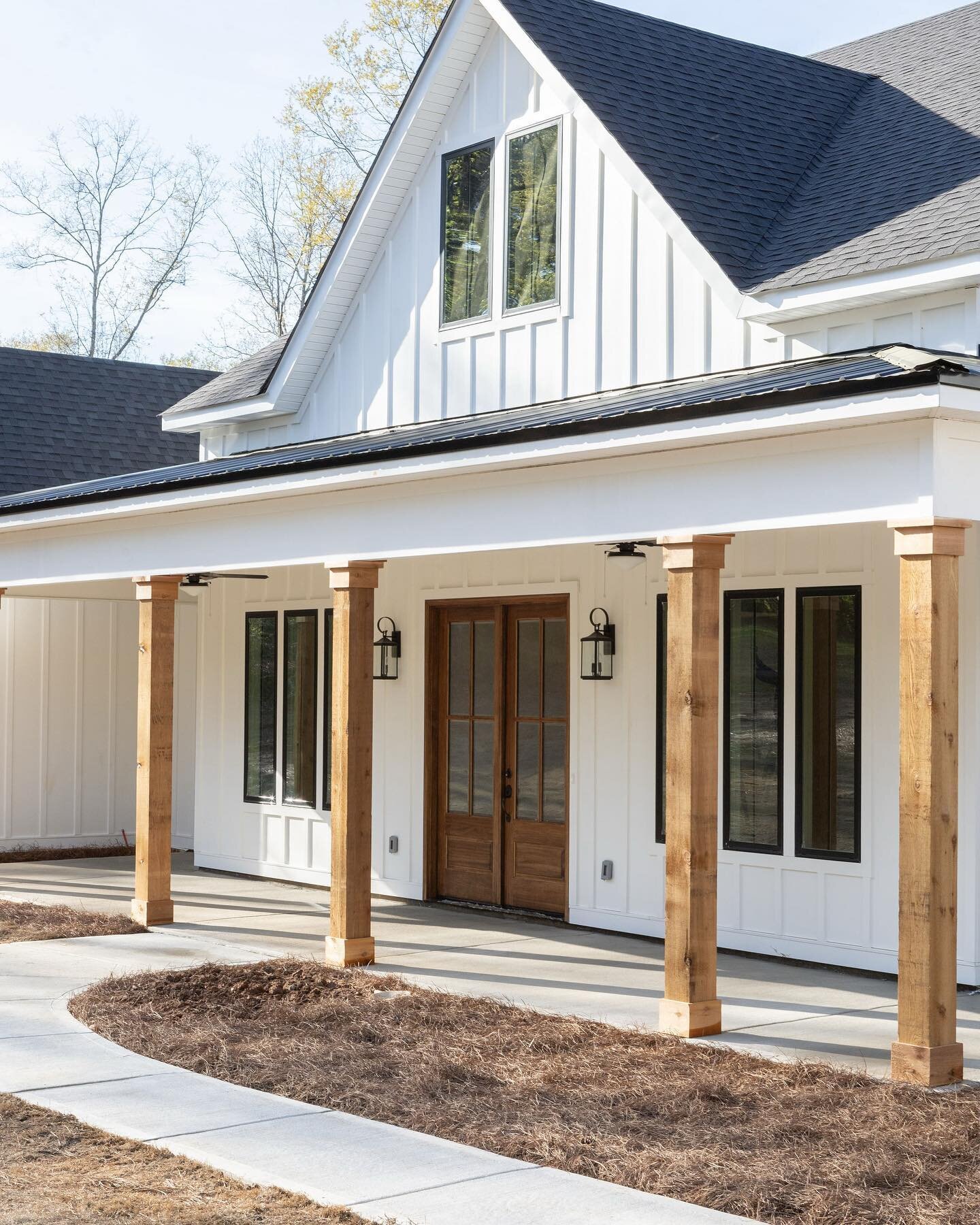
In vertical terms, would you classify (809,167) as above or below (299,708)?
above

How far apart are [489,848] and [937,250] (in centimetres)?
584

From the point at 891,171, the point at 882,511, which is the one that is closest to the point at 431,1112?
the point at 882,511

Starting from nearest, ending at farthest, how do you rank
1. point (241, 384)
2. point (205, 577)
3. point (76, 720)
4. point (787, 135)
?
1. point (787, 135)
2. point (205, 577)
3. point (241, 384)
4. point (76, 720)

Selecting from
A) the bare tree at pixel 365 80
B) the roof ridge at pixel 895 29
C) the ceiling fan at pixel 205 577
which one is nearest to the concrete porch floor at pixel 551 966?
the ceiling fan at pixel 205 577

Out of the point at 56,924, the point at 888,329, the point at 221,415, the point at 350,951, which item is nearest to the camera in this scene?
the point at 888,329

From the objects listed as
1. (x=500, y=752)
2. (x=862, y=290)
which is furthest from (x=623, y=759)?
(x=862, y=290)

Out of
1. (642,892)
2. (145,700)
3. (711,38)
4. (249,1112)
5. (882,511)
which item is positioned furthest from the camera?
(711,38)

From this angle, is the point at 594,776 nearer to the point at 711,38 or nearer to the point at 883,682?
the point at 883,682

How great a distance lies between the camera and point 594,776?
11.5 meters

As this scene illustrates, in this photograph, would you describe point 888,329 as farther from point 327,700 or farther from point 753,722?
point 327,700

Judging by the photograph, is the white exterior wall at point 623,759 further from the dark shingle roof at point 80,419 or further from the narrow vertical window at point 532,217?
the dark shingle roof at point 80,419

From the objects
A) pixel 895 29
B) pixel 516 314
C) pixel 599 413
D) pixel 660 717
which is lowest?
pixel 660 717

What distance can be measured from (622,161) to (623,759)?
4.28 m

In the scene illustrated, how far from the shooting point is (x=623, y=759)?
11.2m
